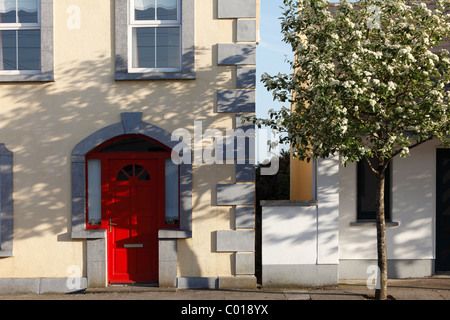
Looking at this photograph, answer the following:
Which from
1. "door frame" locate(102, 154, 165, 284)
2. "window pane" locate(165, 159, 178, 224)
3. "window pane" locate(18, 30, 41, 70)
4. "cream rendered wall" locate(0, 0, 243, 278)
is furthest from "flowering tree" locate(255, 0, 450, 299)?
"window pane" locate(18, 30, 41, 70)

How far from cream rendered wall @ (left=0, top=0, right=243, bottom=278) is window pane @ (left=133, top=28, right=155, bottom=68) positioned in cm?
42

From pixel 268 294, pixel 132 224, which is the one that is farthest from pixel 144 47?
pixel 268 294

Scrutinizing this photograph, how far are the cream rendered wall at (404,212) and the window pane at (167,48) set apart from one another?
3858 mm

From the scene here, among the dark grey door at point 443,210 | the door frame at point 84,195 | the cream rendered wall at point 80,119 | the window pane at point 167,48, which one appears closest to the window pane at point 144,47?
the window pane at point 167,48

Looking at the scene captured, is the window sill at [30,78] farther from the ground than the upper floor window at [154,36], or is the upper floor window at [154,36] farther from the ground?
the upper floor window at [154,36]

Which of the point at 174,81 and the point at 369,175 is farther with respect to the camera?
the point at 369,175

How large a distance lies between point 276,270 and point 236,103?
3.10 meters

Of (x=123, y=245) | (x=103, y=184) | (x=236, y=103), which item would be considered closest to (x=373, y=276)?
(x=236, y=103)

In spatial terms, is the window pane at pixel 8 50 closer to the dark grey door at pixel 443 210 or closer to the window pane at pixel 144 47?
the window pane at pixel 144 47

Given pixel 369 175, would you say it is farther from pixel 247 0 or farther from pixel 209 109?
pixel 247 0

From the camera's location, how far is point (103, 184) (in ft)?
29.3

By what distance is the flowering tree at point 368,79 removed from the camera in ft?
22.3

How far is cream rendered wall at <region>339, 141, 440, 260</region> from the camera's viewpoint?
9.24 metres

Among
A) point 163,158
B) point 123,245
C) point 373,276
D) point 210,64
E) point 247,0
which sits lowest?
point 373,276
